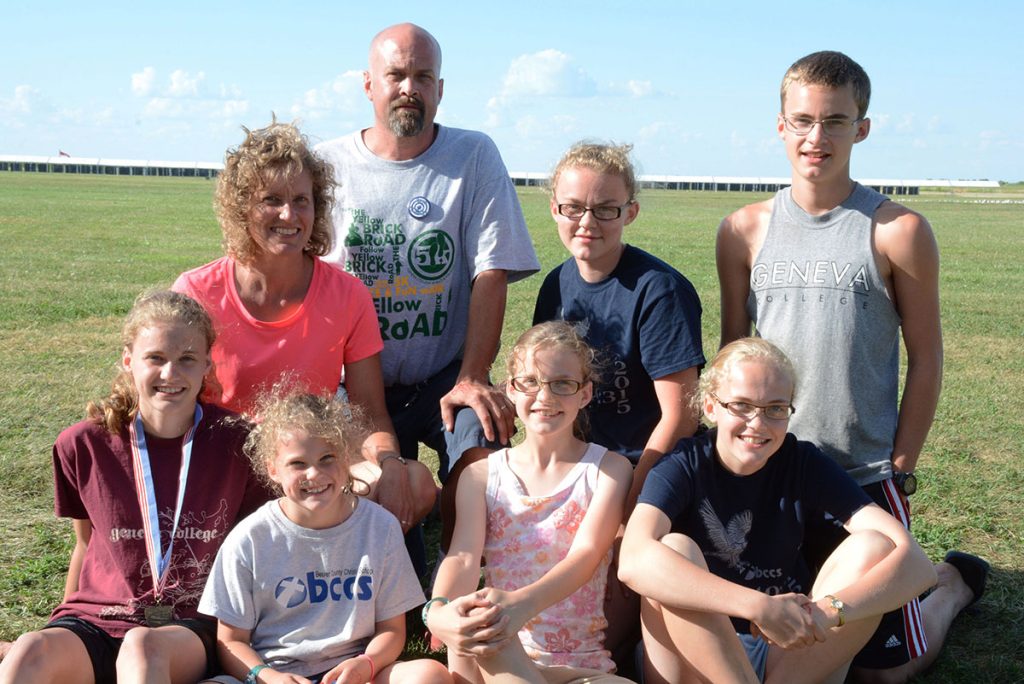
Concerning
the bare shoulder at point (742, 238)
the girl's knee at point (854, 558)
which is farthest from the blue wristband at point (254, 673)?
the bare shoulder at point (742, 238)

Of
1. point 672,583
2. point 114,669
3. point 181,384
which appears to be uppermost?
point 181,384

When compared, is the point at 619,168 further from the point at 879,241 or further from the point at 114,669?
the point at 114,669

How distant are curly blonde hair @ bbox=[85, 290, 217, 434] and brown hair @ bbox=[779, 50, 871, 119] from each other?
2442mm

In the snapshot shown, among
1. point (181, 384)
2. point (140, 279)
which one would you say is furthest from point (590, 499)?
point (140, 279)

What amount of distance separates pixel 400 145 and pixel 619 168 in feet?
4.44

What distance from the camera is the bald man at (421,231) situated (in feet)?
16.3

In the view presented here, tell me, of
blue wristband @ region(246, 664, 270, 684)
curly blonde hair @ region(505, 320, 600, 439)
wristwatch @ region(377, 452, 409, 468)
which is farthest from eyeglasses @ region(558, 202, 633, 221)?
blue wristband @ region(246, 664, 270, 684)

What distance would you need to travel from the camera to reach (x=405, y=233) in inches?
196

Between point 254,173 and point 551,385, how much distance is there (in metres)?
1.50

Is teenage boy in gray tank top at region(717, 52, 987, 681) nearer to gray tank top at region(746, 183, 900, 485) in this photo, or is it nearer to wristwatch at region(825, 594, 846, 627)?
gray tank top at region(746, 183, 900, 485)

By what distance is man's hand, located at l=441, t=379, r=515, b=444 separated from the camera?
4.23m

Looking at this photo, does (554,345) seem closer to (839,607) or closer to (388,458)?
(388,458)

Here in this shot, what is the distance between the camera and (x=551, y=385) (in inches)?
144

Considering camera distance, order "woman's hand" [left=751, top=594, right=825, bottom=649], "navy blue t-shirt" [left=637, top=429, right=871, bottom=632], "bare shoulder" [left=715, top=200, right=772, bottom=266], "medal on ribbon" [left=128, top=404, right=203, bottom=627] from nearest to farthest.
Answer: "woman's hand" [left=751, top=594, right=825, bottom=649] → "medal on ribbon" [left=128, top=404, right=203, bottom=627] → "navy blue t-shirt" [left=637, top=429, right=871, bottom=632] → "bare shoulder" [left=715, top=200, right=772, bottom=266]
